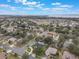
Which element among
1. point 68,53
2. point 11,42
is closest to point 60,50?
point 68,53

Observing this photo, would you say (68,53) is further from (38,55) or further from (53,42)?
(53,42)

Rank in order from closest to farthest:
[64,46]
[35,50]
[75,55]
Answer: [75,55]
[35,50]
[64,46]

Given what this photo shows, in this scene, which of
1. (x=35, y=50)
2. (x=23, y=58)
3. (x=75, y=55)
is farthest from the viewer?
(x=35, y=50)

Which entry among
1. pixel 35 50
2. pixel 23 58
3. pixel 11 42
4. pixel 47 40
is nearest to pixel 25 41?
pixel 11 42

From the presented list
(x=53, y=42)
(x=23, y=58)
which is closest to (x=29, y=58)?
(x=23, y=58)

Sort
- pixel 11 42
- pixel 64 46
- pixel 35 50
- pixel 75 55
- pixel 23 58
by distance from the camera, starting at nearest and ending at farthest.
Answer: pixel 23 58
pixel 75 55
pixel 35 50
pixel 64 46
pixel 11 42

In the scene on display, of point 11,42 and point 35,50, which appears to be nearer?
point 35,50

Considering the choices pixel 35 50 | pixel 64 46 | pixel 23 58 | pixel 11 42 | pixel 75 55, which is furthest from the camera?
pixel 11 42

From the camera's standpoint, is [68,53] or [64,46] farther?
[64,46]

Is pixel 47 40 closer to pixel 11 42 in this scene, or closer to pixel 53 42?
pixel 53 42
